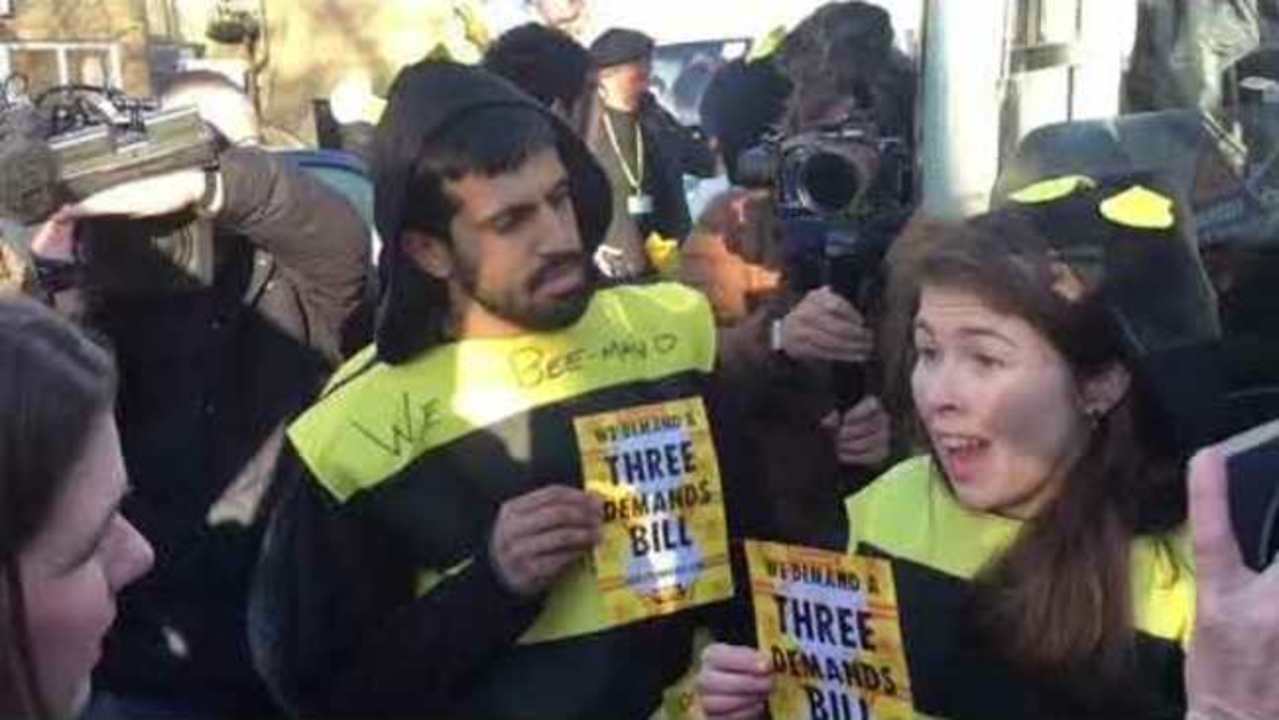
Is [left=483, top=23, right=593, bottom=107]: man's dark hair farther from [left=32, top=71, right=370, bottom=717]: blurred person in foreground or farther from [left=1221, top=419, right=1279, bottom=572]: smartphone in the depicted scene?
[left=1221, top=419, right=1279, bottom=572]: smartphone

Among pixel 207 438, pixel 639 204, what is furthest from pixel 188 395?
pixel 639 204

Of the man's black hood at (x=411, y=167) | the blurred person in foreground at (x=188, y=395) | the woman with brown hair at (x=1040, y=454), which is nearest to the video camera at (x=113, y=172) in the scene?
the blurred person in foreground at (x=188, y=395)

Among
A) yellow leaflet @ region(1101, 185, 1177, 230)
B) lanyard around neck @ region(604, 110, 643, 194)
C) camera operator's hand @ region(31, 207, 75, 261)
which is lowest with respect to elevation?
lanyard around neck @ region(604, 110, 643, 194)

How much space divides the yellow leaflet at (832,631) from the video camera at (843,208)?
588 mm

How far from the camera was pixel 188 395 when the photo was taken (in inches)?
115

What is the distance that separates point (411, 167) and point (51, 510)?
1.03 meters

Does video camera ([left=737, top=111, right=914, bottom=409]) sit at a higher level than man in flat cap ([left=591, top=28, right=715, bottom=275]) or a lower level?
higher

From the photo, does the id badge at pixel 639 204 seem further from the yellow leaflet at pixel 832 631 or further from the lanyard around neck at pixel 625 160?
the yellow leaflet at pixel 832 631

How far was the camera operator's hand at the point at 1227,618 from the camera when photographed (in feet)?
4.52

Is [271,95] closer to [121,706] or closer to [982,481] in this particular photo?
[121,706]

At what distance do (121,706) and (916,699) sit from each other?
1343mm

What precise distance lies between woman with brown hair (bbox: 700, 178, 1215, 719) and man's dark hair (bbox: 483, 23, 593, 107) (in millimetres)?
2810

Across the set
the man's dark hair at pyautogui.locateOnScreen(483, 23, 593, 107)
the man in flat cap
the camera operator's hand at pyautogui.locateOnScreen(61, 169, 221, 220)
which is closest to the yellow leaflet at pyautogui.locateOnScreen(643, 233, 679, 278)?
the man in flat cap

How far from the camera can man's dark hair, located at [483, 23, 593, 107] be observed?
16.1 ft
